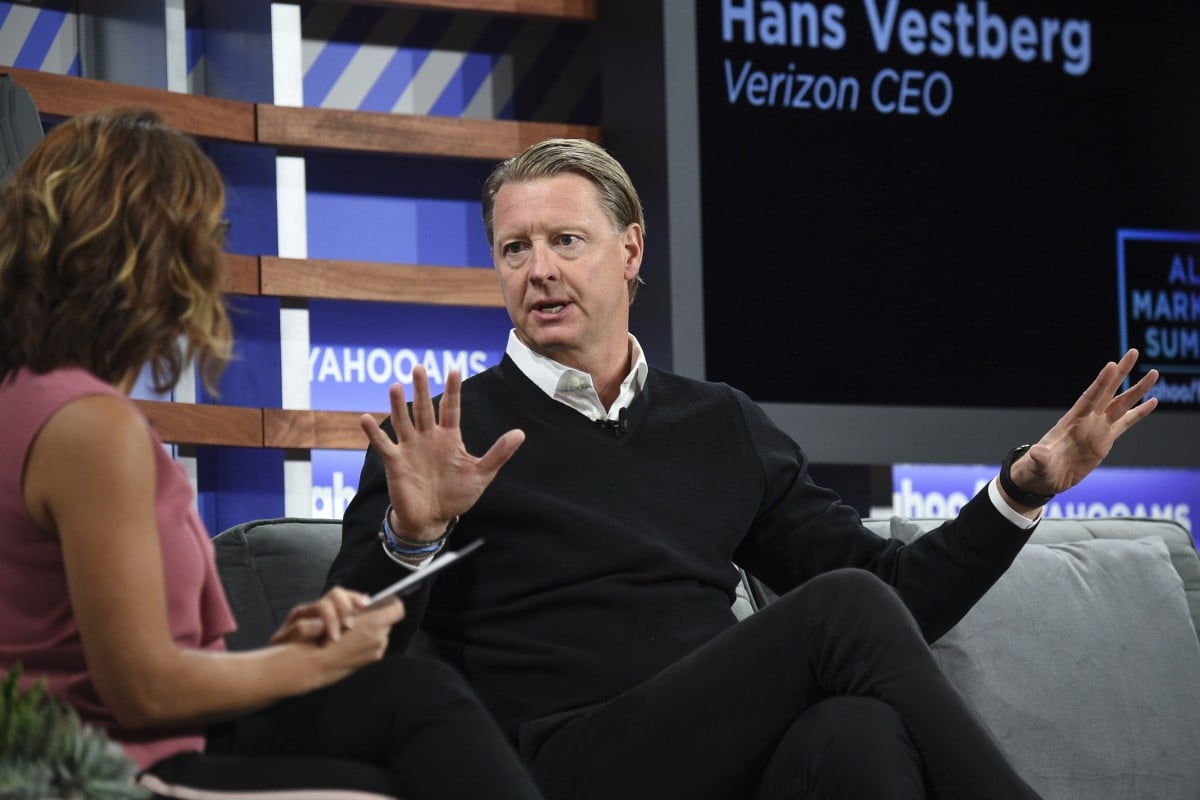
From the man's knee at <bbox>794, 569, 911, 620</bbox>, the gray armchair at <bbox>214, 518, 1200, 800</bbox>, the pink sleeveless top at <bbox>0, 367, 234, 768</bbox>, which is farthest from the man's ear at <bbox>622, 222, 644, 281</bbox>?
the pink sleeveless top at <bbox>0, 367, 234, 768</bbox>

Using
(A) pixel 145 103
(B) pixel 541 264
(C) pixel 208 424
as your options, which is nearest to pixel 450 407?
(B) pixel 541 264

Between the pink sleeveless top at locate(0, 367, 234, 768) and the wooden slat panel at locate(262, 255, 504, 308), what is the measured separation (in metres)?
2.51

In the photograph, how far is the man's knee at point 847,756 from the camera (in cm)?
165

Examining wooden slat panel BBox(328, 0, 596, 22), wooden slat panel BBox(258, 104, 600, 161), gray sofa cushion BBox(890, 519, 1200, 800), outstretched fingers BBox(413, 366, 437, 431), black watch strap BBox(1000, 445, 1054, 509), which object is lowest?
gray sofa cushion BBox(890, 519, 1200, 800)

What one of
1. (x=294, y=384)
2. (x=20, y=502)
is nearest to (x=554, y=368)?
(x=20, y=502)

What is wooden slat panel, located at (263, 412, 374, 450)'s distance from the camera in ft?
12.3

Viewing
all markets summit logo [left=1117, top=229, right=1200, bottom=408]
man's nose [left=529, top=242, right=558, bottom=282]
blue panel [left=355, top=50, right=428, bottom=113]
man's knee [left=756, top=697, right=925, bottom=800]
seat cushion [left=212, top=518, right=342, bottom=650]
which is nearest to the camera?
man's knee [left=756, top=697, right=925, bottom=800]

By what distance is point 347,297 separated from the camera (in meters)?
3.86

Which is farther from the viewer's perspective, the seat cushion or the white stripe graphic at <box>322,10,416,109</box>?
the white stripe graphic at <box>322,10,416,109</box>

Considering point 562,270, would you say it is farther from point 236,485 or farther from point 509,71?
point 509,71

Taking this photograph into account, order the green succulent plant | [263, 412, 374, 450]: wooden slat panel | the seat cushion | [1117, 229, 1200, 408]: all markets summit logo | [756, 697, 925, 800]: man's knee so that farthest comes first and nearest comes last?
[1117, 229, 1200, 408]: all markets summit logo, [263, 412, 374, 450]: wooden slat panel, the seat cushion, [756, 697, 925, 800]: man's knee, the green succulent plant

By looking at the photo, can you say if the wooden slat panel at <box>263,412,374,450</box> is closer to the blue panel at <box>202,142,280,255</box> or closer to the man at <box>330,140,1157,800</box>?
the blue panel at <box>202,142,280,255</box>

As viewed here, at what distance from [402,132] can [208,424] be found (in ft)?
2.89

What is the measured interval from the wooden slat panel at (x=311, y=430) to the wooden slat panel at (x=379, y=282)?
0.96 ft
